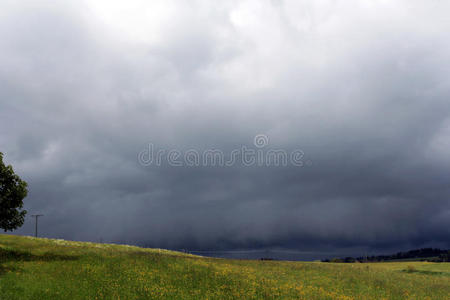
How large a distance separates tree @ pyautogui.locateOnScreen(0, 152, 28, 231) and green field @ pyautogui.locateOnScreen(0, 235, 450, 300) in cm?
356

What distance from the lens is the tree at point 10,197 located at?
130 feet

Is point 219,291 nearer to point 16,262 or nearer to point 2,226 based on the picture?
point 16,262

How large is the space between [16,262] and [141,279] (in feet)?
51.6

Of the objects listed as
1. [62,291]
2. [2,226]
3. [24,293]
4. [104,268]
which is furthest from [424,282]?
[2,226]

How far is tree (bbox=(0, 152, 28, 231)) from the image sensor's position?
3962 cm

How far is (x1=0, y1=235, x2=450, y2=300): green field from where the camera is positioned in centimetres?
2486

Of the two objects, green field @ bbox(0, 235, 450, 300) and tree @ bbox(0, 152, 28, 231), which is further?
tree @ bbox(0, 152, 28, 231)

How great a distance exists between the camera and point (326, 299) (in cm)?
2534

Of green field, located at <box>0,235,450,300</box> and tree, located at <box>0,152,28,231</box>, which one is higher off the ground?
tree, located at <box>0,152,28,231</box>

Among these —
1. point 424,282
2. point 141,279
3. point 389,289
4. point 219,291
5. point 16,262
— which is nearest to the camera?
point 219,291

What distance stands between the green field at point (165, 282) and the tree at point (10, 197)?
11.7ft

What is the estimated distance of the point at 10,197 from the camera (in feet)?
132

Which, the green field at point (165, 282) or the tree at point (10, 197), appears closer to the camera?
the green field at point (165, 282)

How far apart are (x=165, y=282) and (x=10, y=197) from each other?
24.0 metres
